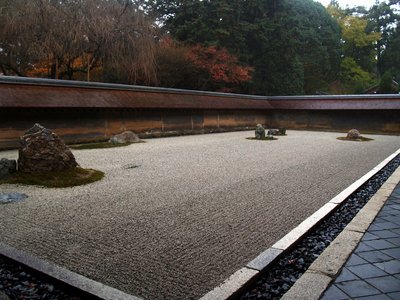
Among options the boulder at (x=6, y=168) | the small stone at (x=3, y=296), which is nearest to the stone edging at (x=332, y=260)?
the small stone at (x=3, y=296)

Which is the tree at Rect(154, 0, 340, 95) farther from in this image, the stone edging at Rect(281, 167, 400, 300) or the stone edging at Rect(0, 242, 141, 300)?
the stone edging at Rect(0, 242, 141, 300)

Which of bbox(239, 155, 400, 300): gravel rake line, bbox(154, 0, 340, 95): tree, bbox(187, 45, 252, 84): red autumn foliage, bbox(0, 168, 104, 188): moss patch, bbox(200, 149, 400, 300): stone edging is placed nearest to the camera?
bbox(200, 149, 400, 300): stone edging

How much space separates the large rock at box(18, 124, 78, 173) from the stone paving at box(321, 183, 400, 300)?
4.46 metres

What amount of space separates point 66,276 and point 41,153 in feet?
11.2

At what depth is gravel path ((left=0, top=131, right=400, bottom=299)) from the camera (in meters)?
2.49

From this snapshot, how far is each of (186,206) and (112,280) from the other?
1.81 meters

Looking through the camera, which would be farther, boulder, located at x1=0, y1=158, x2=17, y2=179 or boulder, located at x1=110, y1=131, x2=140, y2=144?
boulder, located at x1=110, y1=131, x2=140, y2=144

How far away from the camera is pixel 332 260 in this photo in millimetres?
2668

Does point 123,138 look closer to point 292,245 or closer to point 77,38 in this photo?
point 77,38

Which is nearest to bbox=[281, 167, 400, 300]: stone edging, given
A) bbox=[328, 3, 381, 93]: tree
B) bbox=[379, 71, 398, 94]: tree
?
bbox=[379, 71, 398, 94]: tree

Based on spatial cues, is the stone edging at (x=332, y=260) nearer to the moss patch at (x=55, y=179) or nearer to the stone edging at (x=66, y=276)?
the stone edging at (x=66, y=276)

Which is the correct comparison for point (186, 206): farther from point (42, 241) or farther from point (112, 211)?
point (42, 241)

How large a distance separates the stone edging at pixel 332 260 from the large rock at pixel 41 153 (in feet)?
14.0

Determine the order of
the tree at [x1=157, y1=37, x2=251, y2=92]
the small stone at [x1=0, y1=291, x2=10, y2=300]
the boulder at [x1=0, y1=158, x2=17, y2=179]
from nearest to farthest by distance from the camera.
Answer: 1. the small stone at [x1=0, y1=291, x2=10, y2=300]
2. the boulder at [x1=0, y1=158, x2=17, y2=179]
3. the tree at [x1=157, y1=37, x2=251, y2=92]
